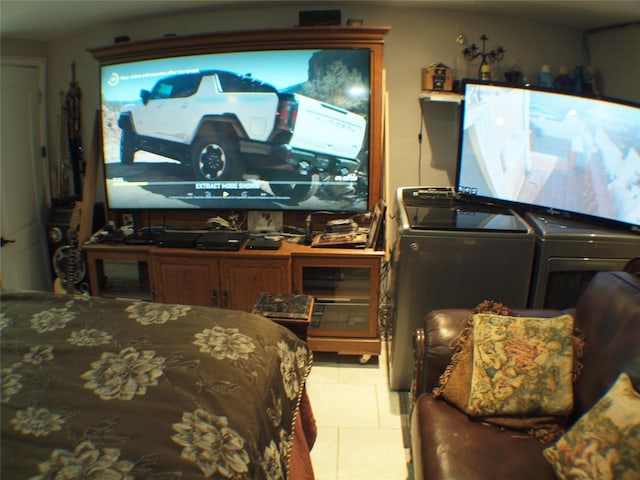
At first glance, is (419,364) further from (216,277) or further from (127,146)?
(127,146)

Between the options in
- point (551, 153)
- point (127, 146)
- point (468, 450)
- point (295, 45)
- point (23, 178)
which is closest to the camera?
point (468, 450)

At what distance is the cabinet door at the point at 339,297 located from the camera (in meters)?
2.64

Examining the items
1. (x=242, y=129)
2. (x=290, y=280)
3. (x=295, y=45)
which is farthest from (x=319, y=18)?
(x=290, y=280)

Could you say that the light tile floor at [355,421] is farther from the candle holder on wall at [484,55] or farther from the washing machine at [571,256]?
the candle holder on wall at [484,55]

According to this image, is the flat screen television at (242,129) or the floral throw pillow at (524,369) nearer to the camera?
the floral throw pillow at (524,369)

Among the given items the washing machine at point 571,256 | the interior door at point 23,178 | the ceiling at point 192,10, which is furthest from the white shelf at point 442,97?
the interior door at point 23,178

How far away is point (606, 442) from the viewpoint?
1.19 m

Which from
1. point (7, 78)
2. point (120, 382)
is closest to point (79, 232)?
point (7, 78)

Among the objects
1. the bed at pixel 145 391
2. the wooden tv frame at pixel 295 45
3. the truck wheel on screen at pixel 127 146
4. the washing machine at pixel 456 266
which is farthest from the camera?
the truck wheel on screen at pixel 127 146

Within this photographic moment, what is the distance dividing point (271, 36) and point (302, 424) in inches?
85.7

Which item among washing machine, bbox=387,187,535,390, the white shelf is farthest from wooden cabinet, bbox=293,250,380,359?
the white shelf

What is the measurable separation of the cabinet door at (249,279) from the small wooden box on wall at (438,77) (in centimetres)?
149

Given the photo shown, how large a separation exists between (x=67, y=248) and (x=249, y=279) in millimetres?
1414

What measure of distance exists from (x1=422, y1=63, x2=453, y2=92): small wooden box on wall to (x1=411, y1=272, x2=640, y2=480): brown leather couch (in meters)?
1.62
